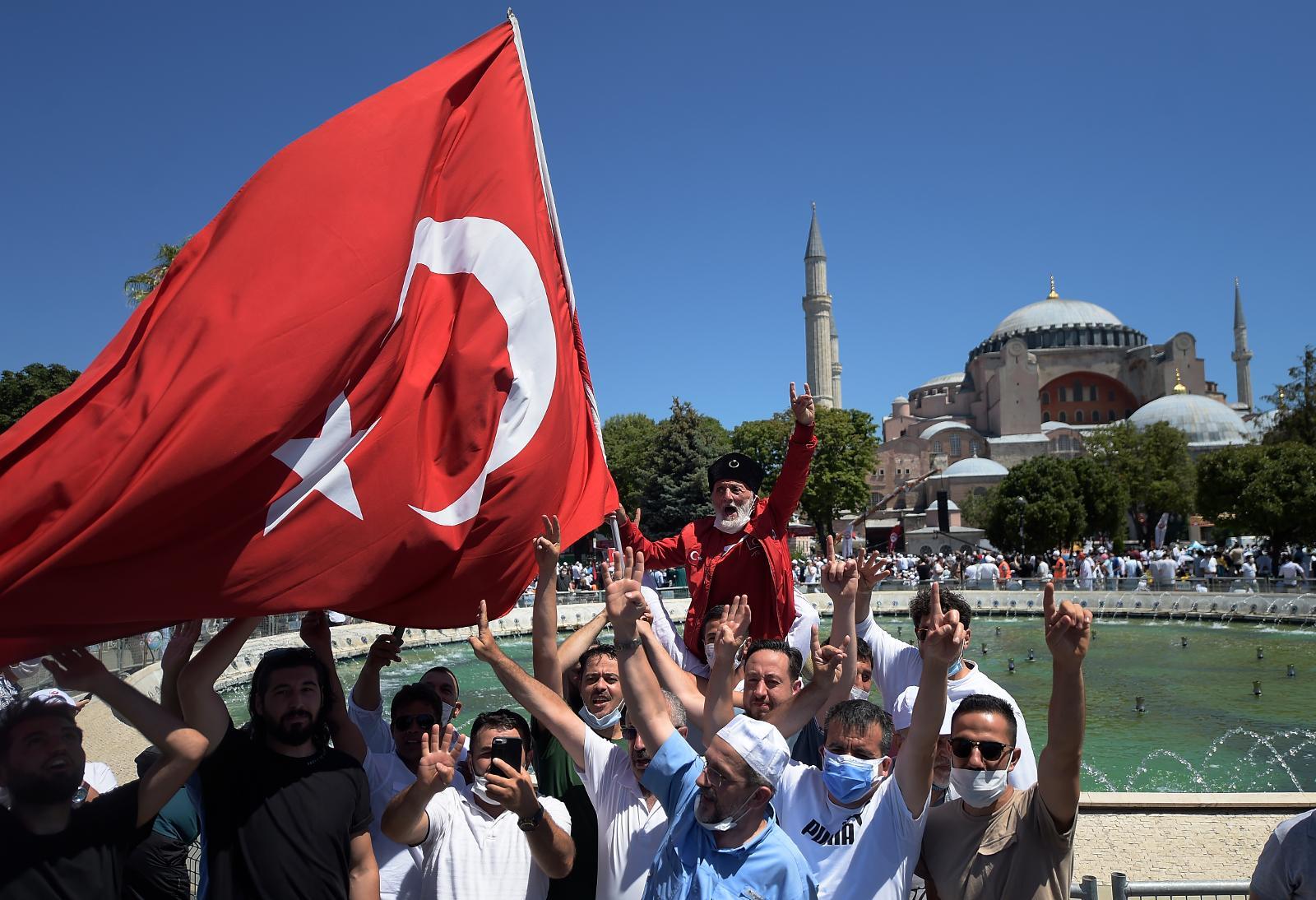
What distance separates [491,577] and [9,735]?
Result: 1.90 metres

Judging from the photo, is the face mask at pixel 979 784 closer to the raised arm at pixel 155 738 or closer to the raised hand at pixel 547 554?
the raised hand at pixel 547 554

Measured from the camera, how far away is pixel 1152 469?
53.5 metres

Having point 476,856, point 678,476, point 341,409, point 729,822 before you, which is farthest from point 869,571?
point 678,476

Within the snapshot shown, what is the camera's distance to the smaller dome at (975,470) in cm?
7081

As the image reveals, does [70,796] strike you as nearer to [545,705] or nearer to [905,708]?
[545,705]

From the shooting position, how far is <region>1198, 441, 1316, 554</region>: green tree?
28906 millimetres

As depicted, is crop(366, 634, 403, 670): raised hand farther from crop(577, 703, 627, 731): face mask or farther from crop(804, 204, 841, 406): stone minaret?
crop(804, 204, 841, 406): stone minaret

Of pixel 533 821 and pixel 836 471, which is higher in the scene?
pixel 836 471

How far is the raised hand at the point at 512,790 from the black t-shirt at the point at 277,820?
0.44m

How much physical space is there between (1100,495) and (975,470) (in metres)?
29.6

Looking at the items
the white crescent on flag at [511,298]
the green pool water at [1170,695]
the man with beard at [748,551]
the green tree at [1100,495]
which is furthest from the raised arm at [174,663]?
the green tree at [1100,495]

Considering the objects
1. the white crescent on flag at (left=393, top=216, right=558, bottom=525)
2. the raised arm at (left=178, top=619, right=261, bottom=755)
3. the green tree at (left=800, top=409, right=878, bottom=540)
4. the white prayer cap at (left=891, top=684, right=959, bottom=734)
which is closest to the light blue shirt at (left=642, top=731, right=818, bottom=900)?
the raised arm at (left=178, top=619, right=261, bottom=755)

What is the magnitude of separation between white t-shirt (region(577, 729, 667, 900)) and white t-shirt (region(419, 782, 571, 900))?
18 centimetres

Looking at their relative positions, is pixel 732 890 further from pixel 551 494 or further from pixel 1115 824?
pixel 1115 824
